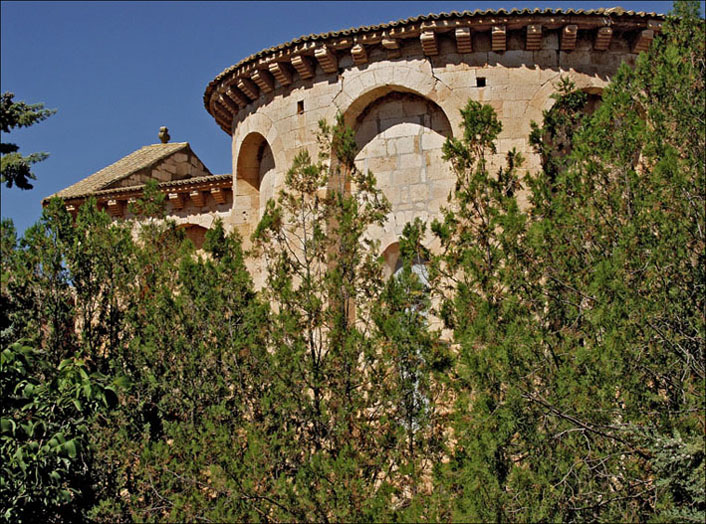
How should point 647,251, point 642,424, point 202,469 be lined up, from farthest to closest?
1. point 202,469
2. point 647,251
3. point 642,424

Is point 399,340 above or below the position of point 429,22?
below

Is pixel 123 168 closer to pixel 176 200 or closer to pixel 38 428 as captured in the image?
pixel 176 200

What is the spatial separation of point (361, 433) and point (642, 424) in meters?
2.67

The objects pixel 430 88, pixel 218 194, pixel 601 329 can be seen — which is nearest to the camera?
pixel 601 329

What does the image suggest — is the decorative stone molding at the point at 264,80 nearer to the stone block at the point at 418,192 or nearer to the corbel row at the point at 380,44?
the corbel row at the point at 380,44

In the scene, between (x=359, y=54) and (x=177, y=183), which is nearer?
(x=359, y=54)

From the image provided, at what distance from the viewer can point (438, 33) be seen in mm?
11922

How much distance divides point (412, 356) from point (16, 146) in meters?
7.33

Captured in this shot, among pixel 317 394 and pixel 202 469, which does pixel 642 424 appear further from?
pixel 202 469

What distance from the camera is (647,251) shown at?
8008 millimetres

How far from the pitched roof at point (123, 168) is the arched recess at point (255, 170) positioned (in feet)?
12.0

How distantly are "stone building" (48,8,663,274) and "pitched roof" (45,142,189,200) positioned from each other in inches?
190

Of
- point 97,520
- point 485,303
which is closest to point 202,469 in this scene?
point 97,520

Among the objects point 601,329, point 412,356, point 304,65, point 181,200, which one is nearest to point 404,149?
point 304,65
